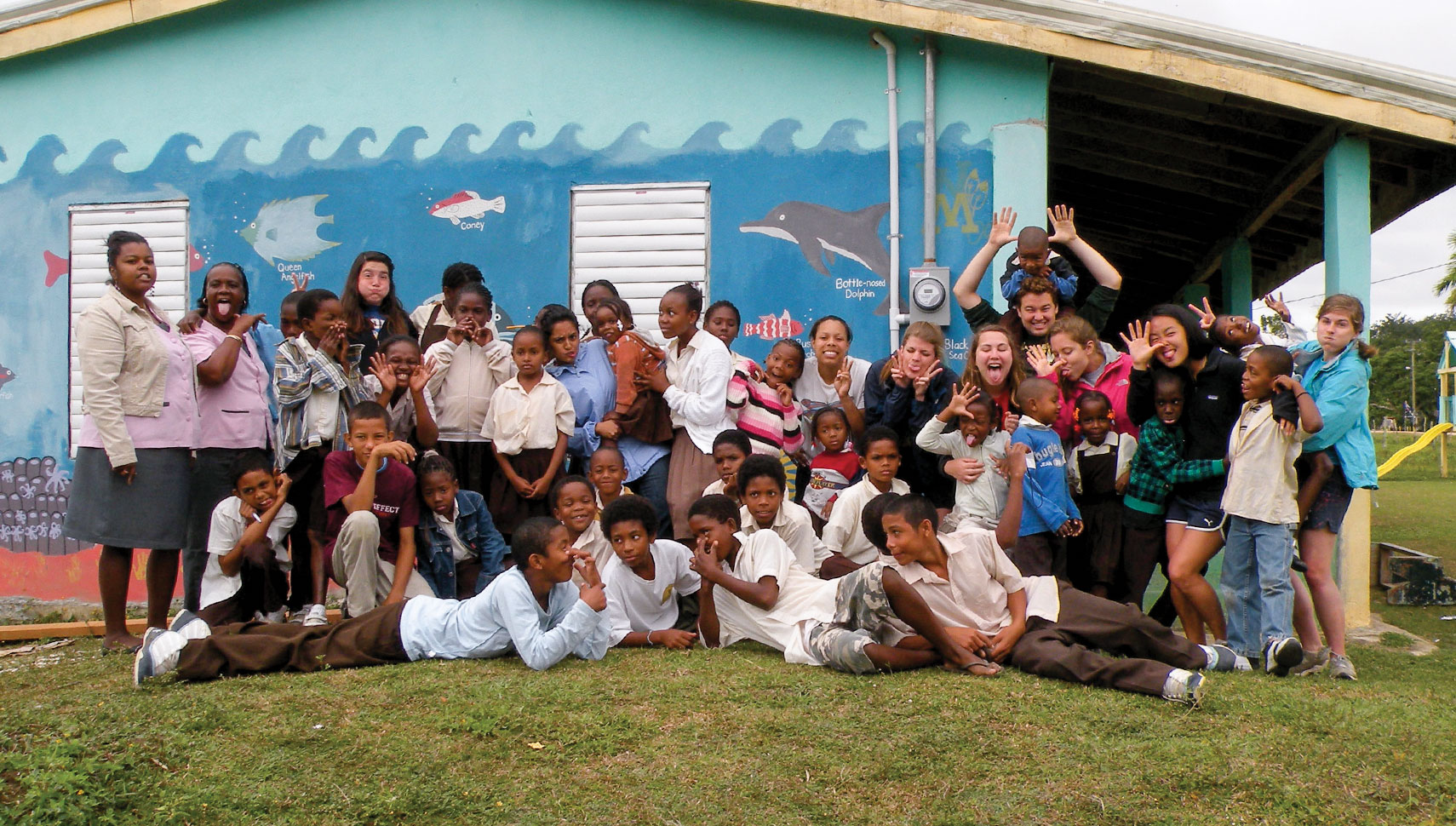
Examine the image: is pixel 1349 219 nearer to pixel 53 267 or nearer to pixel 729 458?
pixel 729 458

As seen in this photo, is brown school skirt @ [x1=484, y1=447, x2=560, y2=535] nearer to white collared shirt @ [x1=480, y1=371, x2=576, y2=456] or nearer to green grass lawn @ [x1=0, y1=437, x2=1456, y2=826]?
white collared shirt @ [x1=480, y1=371, x2=576, y2=456]

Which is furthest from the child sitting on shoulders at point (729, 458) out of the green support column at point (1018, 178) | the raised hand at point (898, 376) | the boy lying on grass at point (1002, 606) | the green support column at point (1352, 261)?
the green support column at point (1352, 261)

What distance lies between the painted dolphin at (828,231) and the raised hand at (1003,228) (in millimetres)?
722

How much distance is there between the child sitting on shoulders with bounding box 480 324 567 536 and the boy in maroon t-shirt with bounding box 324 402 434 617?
0.52m

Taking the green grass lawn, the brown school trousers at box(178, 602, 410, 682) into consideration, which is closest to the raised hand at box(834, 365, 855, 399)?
the green grass lawn

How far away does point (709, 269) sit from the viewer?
23.4 ft

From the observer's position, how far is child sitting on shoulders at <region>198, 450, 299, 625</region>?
16.8ft

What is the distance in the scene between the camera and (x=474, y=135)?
7434 millimetres

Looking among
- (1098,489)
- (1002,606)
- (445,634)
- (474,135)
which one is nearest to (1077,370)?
(1098,489)

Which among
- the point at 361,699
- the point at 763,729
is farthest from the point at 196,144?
the point at 763,729

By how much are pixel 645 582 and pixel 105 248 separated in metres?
5.19

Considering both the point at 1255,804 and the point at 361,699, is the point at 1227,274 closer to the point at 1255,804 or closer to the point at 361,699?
the point at 1255,804

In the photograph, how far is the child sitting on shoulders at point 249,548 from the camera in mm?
5125

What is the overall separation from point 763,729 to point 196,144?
6.13 metres
